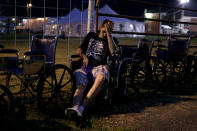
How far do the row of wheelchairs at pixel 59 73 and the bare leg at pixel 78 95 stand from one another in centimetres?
15

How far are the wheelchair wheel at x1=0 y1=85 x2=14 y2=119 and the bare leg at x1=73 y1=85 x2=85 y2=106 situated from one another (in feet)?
3.20

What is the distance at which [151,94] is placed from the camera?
6094 millimetres

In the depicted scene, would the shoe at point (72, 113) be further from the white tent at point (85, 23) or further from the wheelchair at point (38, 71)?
the white tent at point (85, 23)

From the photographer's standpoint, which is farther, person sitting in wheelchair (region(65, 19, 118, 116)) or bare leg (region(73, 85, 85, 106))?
person sitting in wheelchair (region(65, 19, 118, 116))

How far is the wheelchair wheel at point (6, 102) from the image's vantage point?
3.58m

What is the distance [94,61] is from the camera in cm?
468

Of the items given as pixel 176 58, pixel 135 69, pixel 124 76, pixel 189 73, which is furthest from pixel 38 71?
pixel 189 73

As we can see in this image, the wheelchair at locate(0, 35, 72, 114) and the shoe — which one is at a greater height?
the wheelchair at locate(0, 35, 72, 114)

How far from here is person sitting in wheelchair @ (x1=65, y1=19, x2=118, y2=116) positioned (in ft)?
14.3

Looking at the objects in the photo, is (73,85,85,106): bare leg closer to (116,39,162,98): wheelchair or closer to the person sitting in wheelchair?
the person sitting in wheelchair

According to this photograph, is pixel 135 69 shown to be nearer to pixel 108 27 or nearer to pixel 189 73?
pixel 108 27

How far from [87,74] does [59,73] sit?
122 inches

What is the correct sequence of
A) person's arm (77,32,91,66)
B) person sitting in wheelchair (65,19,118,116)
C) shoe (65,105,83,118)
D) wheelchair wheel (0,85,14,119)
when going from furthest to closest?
person's arm (77,32,91,66) → person sitting in wheelchair (65,19,118,116) → shoe (65,105,83,118) → wheelchair wheel (0,85,14,119)

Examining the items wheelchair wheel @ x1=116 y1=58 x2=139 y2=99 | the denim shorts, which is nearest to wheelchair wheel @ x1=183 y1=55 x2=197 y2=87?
wheelchair wheel @ x1=116 y1=58 x2=139 y2=99
